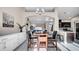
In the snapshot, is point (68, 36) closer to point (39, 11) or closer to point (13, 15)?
point (39, 11)

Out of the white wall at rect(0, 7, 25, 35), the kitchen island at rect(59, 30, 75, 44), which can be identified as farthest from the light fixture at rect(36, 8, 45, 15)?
the kitchen island at rect(59, 30, 75, 44)

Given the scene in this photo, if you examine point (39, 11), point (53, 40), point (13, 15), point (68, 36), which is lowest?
point (53, 40)

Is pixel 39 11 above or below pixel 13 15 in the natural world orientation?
above

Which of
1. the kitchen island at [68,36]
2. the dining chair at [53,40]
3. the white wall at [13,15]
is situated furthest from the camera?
the kitchen island at [68,36]

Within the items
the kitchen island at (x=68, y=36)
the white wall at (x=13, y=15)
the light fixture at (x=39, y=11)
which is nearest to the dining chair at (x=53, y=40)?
the kitchen island at (x=68, y=36)

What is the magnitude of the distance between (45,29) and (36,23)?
659 millimetres

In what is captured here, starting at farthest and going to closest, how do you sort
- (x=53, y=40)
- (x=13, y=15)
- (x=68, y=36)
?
1. (x=68, y=36)
2. (x=53, y=40)
3. (x=13, y=15)

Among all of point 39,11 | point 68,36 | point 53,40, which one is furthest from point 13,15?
point 68,36

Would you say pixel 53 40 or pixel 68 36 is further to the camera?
pixel 68 36

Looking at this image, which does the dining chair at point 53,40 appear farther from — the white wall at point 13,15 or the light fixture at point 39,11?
the white wall at point 13,15
